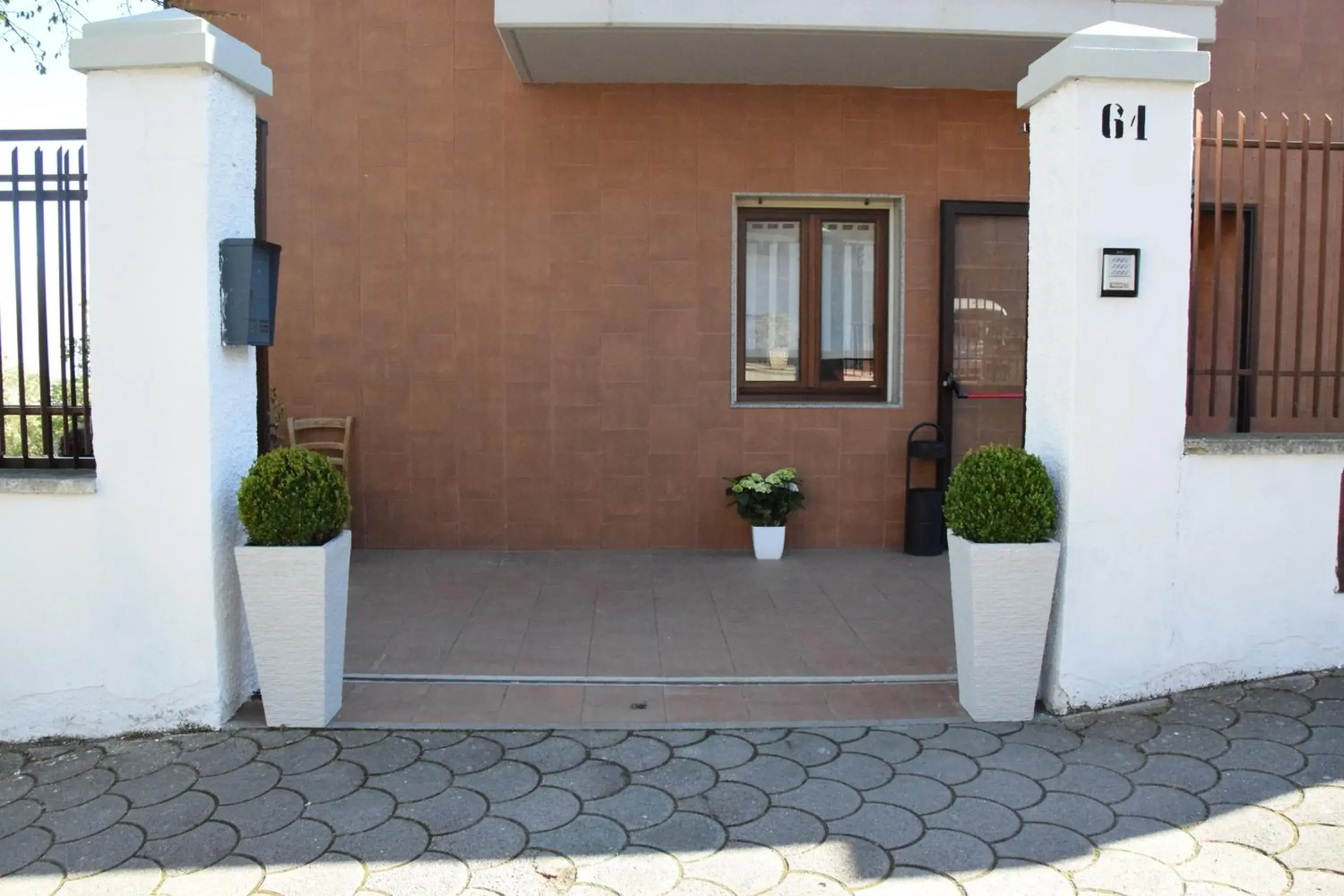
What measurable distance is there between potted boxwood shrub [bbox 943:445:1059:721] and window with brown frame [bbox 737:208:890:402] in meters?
3.49

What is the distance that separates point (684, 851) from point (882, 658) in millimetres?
2062

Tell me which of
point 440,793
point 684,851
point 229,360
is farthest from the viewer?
point 229,360

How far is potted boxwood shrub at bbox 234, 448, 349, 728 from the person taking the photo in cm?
394

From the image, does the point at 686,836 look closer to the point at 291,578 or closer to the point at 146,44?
the point at 291,578

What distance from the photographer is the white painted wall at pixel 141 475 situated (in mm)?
3906

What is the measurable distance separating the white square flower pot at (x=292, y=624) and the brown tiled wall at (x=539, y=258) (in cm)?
336

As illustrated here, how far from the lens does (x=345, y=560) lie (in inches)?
168

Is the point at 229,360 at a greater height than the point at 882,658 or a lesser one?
greater

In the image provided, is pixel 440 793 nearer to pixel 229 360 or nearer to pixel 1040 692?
pixel 229 360

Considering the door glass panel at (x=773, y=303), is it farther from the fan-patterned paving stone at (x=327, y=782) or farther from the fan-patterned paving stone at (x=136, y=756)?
the fan-patterned paving stone at (x=136, y=756)

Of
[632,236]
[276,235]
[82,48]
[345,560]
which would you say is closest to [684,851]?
[345,560]

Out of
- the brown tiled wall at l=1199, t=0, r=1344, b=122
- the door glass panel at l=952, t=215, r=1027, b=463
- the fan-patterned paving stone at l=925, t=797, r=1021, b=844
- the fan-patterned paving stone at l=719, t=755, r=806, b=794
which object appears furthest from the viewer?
the door glass panel at l=952, t=215, r=1027, b=463

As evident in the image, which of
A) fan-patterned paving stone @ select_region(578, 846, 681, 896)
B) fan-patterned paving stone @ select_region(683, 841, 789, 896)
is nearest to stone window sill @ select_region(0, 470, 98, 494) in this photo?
fan-patterned paving stone @ select_region(578, 846, 681, 896)

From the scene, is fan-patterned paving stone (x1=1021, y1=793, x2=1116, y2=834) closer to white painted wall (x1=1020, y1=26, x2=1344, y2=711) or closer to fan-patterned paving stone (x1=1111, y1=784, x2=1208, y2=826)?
fan-patterned paving stone (x1=1111, y1=784, x2=1208, y2=826)
